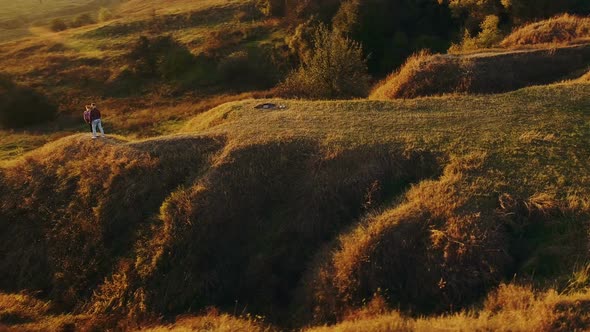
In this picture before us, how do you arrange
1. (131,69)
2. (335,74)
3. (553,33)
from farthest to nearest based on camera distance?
(131,69)
(335,74)
(553,33)

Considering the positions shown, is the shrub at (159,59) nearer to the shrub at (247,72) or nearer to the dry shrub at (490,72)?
the shrub at (247,72)

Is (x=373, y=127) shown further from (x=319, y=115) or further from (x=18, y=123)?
(x=18, y=123)

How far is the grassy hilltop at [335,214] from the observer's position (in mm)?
14086

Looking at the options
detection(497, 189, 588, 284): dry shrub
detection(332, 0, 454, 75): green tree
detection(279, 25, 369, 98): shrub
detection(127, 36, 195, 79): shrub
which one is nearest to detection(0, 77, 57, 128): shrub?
detection(127, 36, 195, 79): shrub

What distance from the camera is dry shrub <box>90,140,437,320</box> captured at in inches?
666

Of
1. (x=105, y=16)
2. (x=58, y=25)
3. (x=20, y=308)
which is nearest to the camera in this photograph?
(x=20, y=308)

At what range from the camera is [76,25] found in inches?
3661

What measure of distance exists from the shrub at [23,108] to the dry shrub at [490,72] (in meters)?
37.8

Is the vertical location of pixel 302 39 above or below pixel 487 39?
above

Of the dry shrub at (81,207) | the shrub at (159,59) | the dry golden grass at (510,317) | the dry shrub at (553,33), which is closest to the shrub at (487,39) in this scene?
the dry shrub at (553,33)

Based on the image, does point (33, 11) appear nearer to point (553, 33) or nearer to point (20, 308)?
point (20, 308)

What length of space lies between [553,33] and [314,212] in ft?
86.0

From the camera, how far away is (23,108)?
47.3 meters

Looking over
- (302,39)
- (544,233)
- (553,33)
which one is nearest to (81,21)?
(302,39)
